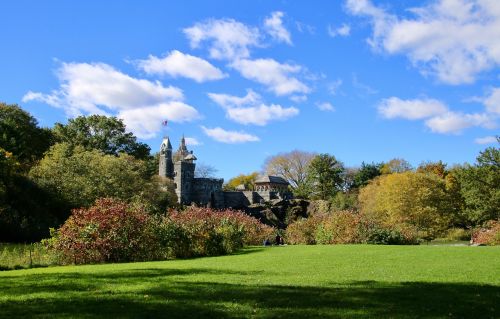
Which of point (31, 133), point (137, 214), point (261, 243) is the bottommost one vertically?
point (261, 243)

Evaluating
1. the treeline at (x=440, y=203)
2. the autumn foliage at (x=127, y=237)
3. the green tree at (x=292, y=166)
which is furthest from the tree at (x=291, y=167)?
the autumn foliage at (x=127, y=237)

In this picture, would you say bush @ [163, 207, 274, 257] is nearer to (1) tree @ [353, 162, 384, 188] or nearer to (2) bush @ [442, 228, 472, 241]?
(2) bush @ [442, 228, 472, 241]

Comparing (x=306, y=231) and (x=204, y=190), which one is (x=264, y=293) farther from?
(x=204, y=190)

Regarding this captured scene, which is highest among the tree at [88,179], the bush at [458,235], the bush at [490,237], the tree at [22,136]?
the tree at [22,136]

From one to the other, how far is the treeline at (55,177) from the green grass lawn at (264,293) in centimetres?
1496

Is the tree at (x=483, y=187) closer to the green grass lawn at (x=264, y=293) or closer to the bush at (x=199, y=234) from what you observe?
the bush at (x=199, y=234)

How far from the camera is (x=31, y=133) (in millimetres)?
52125

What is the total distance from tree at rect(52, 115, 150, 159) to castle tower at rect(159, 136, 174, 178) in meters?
14.4

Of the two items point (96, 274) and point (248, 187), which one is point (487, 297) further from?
point (248, 187)

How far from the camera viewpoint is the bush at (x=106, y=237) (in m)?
18.7

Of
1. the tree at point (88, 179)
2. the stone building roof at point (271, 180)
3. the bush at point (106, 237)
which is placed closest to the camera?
the bush at point (106, 237)

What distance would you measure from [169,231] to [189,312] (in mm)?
13710

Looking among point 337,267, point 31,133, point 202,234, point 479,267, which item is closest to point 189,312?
point 337,267

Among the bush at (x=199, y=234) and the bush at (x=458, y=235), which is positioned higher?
the bush at (x=199, y=234)
